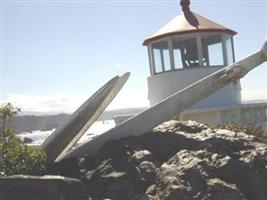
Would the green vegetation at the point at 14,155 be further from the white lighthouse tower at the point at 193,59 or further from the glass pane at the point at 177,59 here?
the glass pane at the point at 177,59

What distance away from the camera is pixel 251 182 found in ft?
32.2

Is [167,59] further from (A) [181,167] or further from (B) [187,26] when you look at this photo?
(A) [181,167]

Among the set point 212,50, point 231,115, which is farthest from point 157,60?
point 231,115

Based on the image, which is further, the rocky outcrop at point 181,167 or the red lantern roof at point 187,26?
the red lantern roof at point 187,26

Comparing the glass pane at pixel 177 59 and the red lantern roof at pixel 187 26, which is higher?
the red lantern roof at pixel 187 26

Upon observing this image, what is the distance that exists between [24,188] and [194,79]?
10.8 m

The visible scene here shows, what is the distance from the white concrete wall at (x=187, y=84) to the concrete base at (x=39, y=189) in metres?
9.66

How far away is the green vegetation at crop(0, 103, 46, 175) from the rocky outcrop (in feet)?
3.29

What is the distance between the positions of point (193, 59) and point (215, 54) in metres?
0.93

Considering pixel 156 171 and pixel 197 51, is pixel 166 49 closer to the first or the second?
pixel 197 51

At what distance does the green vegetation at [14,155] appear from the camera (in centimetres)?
1097

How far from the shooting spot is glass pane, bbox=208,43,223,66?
19797mm

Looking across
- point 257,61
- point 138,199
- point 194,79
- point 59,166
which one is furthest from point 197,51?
point 138,199

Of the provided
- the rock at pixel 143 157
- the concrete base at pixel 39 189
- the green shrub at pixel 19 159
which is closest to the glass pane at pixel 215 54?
the rock at pixel 143 157
